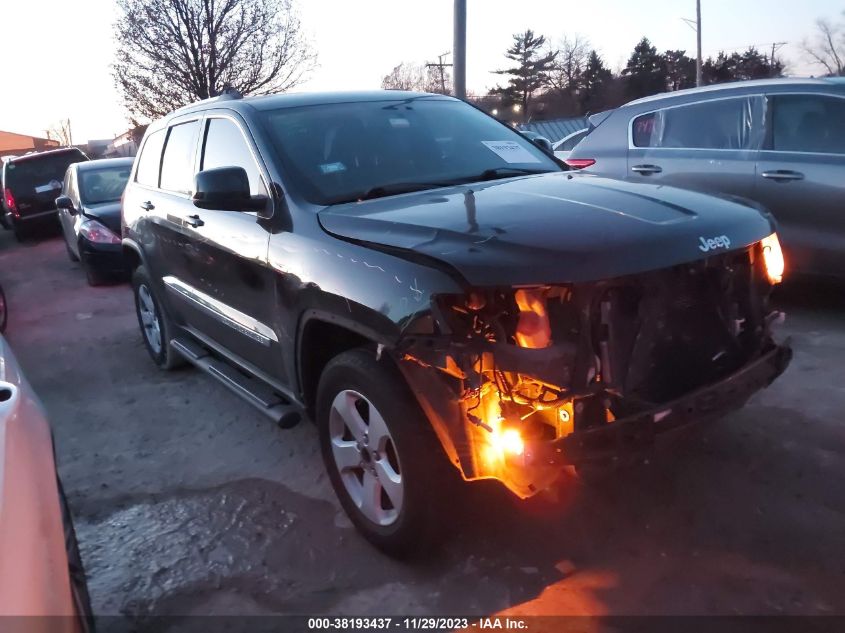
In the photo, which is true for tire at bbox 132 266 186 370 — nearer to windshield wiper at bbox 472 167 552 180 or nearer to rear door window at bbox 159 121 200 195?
rear door window at bbox 159 121 200 195

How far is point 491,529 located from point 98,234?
8058 mm

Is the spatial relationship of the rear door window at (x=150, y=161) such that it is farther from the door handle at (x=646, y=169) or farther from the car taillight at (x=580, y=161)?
the door handle at (x=646, y=169)

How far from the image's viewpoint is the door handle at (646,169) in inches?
260

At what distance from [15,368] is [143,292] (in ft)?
11.8

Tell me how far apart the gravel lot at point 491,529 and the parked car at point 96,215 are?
5299mm

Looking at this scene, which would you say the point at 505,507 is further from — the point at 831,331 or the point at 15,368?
the point at 831,331

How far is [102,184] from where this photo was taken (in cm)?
1097

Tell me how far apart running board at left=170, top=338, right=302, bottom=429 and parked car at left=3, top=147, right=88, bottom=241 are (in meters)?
12.5

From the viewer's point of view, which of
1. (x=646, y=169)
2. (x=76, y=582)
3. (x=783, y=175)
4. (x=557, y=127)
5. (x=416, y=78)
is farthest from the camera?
(x=416, y=78)

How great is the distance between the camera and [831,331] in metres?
5.54

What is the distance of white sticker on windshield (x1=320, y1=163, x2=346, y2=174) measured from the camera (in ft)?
12.2

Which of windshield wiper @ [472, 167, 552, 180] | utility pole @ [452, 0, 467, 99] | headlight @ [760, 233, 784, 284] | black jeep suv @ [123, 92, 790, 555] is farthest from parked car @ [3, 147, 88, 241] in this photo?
headlight @ [760, 233, 784, 284]

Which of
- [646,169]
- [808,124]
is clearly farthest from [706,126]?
[808,124]

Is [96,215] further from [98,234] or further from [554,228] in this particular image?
[554,228]
